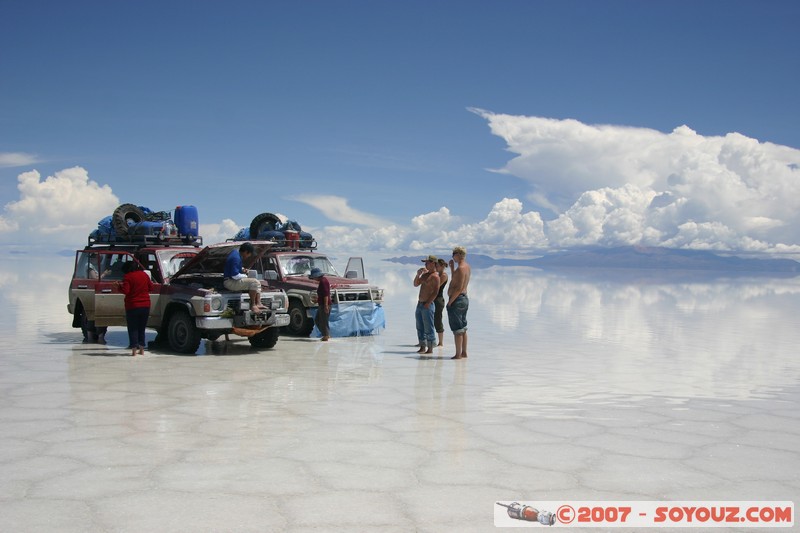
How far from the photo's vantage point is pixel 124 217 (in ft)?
52.6

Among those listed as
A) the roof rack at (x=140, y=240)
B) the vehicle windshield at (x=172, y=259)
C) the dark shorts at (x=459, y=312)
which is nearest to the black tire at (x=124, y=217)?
the roof rack at (x=140, y=240)

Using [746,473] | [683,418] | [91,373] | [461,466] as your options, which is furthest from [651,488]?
[91,373]

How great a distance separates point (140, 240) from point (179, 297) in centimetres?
269

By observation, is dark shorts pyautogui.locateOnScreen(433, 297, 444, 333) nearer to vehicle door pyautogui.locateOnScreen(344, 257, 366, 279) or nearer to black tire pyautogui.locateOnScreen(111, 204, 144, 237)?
vehicle door pyautogui.locateOnScreen(344, 257, 366, 279)

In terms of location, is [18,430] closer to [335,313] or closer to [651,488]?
[651,488]

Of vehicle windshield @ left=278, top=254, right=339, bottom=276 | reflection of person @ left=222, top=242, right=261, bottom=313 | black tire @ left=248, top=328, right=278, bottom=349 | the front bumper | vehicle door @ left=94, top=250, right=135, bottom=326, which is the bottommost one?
black tire @ left=248, top=328, right=278, bottom=349

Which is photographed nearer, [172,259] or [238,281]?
A: [238,281]

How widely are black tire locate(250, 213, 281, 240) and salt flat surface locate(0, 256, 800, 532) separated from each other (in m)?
5.92

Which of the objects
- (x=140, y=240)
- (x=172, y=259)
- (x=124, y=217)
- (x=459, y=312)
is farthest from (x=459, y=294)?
(x=124, y=217)

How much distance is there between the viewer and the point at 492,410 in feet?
28.1

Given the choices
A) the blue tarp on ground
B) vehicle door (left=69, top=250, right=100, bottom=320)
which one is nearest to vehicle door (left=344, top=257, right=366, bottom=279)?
the blue tarp on ground

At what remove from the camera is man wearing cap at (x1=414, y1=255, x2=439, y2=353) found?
44.0 feet

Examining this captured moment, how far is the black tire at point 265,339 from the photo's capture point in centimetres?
1424

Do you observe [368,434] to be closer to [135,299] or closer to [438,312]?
[135,299]
